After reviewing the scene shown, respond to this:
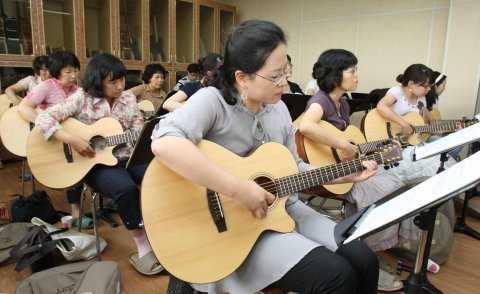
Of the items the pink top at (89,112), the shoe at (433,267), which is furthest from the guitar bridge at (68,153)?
the shoe at (433,267)

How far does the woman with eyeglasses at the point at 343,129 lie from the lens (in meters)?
1.94

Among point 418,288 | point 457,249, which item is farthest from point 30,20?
point 457,249

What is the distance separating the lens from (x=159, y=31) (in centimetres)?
516

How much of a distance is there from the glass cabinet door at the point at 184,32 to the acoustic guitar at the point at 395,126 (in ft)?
11.7

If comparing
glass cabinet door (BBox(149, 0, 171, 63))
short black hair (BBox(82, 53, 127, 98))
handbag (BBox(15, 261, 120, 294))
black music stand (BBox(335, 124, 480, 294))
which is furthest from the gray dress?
glass cabinet door (BBox(149, 0, 171, 63))

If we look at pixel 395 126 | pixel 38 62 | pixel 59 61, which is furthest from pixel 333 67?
pixel 38 62

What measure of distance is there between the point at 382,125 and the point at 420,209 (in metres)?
2.24

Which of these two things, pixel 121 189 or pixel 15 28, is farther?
pixel 15 28

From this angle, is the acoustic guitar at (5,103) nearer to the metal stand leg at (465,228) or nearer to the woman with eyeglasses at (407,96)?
the woman with eyeglasses at (407,96)

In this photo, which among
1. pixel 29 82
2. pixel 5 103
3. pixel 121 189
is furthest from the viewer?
pixel 29 82

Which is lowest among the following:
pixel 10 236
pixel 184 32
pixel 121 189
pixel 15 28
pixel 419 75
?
pixel 10 236

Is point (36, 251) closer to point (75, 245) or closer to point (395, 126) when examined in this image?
point (75, 245)

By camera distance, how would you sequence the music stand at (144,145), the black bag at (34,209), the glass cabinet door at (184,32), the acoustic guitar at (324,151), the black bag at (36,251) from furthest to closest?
the glass cabinet door at (184,32)
the black bag at (34,209)
the acoustic guitar at (324,151)
the black bag at (36,251)
the music stand at (144,145)

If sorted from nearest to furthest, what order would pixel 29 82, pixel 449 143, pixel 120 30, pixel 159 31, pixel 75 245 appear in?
pixel 449 143 → pixel 75 245 → pixel 29 82 → pixel 120 30 → pixel 159 31
